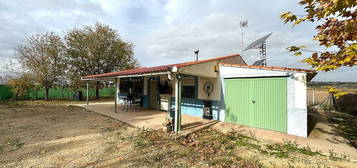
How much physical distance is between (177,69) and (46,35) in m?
17.2

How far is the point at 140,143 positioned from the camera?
4230 mm

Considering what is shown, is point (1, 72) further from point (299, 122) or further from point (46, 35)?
point (299, 122)

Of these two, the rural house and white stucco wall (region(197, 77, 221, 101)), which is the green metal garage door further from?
white stucco wall (region(197, 77, 221, 101))

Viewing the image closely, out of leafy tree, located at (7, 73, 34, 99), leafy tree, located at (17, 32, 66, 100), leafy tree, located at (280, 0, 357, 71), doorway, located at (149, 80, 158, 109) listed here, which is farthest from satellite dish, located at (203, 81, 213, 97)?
leafy tree, located at (7, 73, 34, 99)

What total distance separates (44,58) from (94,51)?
4.53 m

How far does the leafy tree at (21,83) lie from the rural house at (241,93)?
45.9ft

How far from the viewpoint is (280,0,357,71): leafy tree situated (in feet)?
9.65

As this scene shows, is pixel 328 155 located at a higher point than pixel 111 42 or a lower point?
lower

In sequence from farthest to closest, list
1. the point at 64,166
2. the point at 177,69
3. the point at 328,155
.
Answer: the point at 177,69 → the point at 328,155 → the point at 64,166

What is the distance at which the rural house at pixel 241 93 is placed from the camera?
4742 millimetres

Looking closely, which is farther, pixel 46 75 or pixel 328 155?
pixel 46 75

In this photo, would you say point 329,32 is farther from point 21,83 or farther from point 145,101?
point 21,83

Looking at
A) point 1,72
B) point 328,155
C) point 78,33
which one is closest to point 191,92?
point 328,155

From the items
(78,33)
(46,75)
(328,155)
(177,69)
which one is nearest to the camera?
(328,155)
